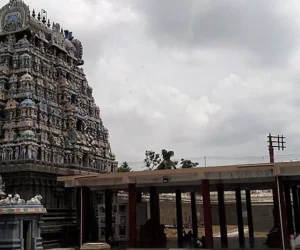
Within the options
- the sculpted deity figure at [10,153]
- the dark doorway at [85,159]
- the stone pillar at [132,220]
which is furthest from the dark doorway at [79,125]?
the stone pillar at [132,220]

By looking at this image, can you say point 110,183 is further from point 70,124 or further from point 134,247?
point 70,124

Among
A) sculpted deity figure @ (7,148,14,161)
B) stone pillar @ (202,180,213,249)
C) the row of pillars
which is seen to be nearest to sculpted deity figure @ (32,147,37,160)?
sculpted deity figure @ (7,148,14,161)

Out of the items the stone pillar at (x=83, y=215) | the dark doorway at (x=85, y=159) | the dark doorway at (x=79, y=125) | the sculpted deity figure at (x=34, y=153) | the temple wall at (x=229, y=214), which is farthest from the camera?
the temple wall at (x=229, y=214)

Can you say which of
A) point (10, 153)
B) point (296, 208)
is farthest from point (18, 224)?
point (296, 208)

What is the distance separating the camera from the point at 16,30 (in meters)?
38.2

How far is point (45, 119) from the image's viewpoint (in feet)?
118

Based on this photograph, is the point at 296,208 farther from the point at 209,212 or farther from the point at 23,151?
the point at 23,151

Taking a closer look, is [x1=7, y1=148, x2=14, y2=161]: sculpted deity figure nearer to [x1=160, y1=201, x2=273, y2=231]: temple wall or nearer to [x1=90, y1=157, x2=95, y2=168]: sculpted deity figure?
[x1=90, y1=157, x2=95, y2=168]: sculpted deity figure

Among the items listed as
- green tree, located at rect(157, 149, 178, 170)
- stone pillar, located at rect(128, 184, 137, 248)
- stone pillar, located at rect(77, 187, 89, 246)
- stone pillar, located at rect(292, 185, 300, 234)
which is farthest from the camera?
green tree, located at rect(157, 149, 178, 170)

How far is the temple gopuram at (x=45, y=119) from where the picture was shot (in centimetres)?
3269

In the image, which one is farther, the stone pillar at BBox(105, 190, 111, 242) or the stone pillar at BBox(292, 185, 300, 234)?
the stone pillar at BBox(292, 185, 300, 234)

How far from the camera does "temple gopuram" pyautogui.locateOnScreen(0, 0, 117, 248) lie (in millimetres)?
32688

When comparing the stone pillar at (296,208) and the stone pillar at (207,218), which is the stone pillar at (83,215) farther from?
the stone pillar at (296,208)

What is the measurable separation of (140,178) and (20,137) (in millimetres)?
10664
